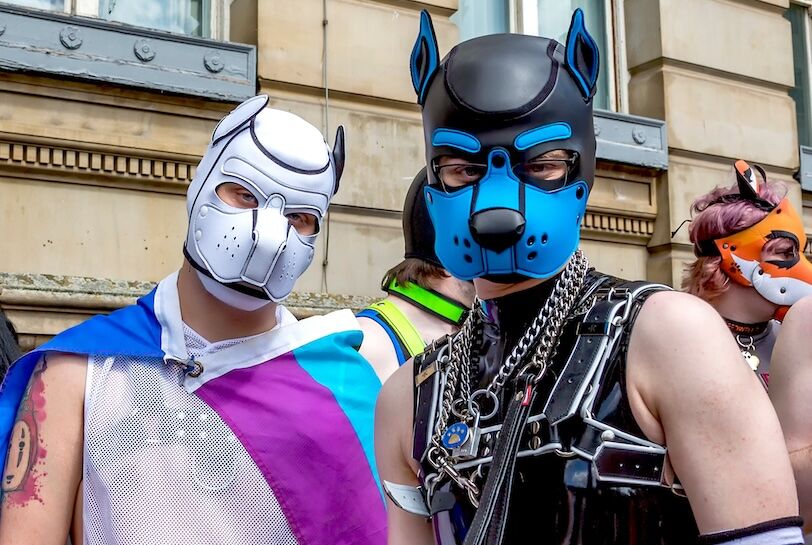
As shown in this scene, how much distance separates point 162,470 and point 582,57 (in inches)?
57.5

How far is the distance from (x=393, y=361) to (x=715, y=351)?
2.08 metres

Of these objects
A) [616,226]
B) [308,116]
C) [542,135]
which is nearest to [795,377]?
[542,135]

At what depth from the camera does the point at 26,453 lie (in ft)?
8.52

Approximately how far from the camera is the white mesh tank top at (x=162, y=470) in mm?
2604

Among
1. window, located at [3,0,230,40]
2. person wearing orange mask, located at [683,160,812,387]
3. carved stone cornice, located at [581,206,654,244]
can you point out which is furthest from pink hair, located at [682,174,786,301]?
window, located at [3,0,230,40]

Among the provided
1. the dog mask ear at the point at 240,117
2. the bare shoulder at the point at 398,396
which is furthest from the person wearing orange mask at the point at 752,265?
the bare shoulder at the point at 398,396

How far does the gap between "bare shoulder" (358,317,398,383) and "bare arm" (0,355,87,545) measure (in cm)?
116

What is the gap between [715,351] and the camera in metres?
1.73

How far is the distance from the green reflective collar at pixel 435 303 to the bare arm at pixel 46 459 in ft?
5.35

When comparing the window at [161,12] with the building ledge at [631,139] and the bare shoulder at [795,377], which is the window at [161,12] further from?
the bare shoulder at [795,377]

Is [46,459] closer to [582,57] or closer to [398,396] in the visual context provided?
[398,396]

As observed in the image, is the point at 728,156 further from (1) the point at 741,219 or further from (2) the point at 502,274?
(2) the point at 502,274

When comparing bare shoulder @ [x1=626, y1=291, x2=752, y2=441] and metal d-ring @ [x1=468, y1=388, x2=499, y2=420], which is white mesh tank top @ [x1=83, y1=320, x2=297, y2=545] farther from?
bare shoulder @ [x1=626, y1=291, x2=752, y2=441]

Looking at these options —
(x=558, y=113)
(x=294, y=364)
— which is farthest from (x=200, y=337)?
(x=558, y=113)
